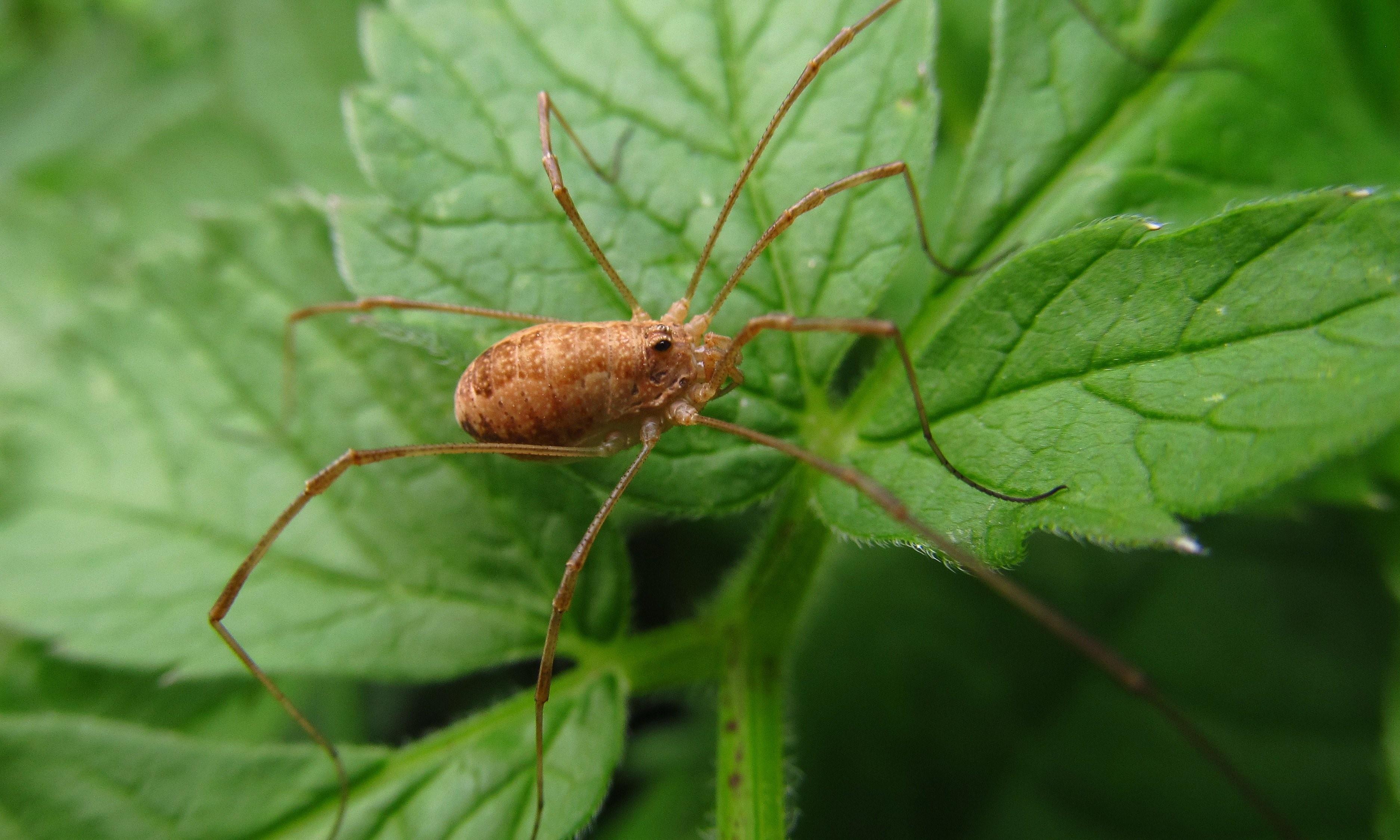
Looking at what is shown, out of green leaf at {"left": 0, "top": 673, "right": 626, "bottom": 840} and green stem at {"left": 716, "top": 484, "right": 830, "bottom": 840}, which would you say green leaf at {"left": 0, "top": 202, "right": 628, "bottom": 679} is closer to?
green leaf at {"left": 0, "top": 673, "right": 626, "bottom": 840}

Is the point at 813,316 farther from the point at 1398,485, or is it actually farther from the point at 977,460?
the point at 1398,485

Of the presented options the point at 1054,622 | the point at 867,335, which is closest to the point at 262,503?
the point at 867,335

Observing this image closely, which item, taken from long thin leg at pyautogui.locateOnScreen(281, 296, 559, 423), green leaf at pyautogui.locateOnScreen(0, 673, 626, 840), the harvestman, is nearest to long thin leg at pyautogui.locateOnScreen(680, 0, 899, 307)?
the harvestman

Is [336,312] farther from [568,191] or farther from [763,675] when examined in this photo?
[763,675]

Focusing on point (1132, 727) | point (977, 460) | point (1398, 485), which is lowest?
point (1132, 727)

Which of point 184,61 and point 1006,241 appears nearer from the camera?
point 1006,241

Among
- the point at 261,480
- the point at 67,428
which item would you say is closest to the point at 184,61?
the point at 67,428
